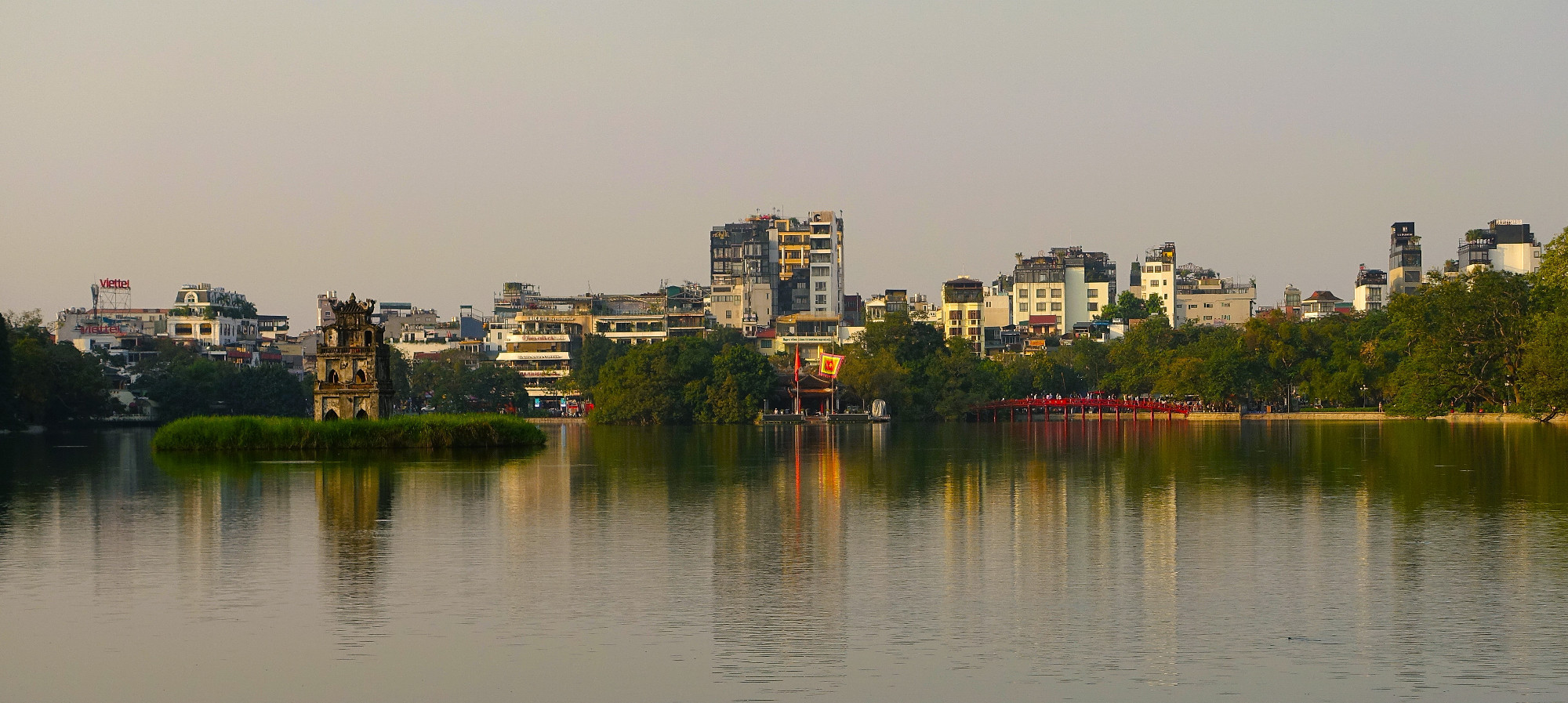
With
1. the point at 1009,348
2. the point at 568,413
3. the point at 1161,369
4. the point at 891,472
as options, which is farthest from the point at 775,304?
the point at 891,472

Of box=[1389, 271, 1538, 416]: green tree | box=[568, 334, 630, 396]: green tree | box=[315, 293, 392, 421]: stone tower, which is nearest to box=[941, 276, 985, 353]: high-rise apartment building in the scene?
box=[568, 334, 630, 396]: green tree

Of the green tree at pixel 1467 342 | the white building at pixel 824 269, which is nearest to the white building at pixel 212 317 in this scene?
the white building at pixel 824 269

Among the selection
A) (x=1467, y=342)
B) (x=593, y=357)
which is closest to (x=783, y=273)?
(x=593, y=357)

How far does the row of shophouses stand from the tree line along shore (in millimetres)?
6877

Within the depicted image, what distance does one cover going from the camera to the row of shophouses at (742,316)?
155875 millimetres

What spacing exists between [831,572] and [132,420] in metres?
104

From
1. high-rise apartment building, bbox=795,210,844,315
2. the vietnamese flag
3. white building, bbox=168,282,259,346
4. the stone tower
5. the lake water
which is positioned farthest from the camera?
high-rise apartment building, bbox=795,210,844,315

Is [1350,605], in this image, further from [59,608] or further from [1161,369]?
[1161,369]

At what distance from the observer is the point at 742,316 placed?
185875mm

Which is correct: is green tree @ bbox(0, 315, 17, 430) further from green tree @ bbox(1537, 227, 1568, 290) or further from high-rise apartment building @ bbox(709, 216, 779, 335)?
high-rise apartment building @ bbox(709, 216, 779, 335)

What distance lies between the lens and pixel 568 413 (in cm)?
13912

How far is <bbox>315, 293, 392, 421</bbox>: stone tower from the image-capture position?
64188mm

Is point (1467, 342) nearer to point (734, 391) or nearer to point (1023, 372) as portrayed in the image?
point (734, 391)

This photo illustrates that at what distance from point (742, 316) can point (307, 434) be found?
416 feet
